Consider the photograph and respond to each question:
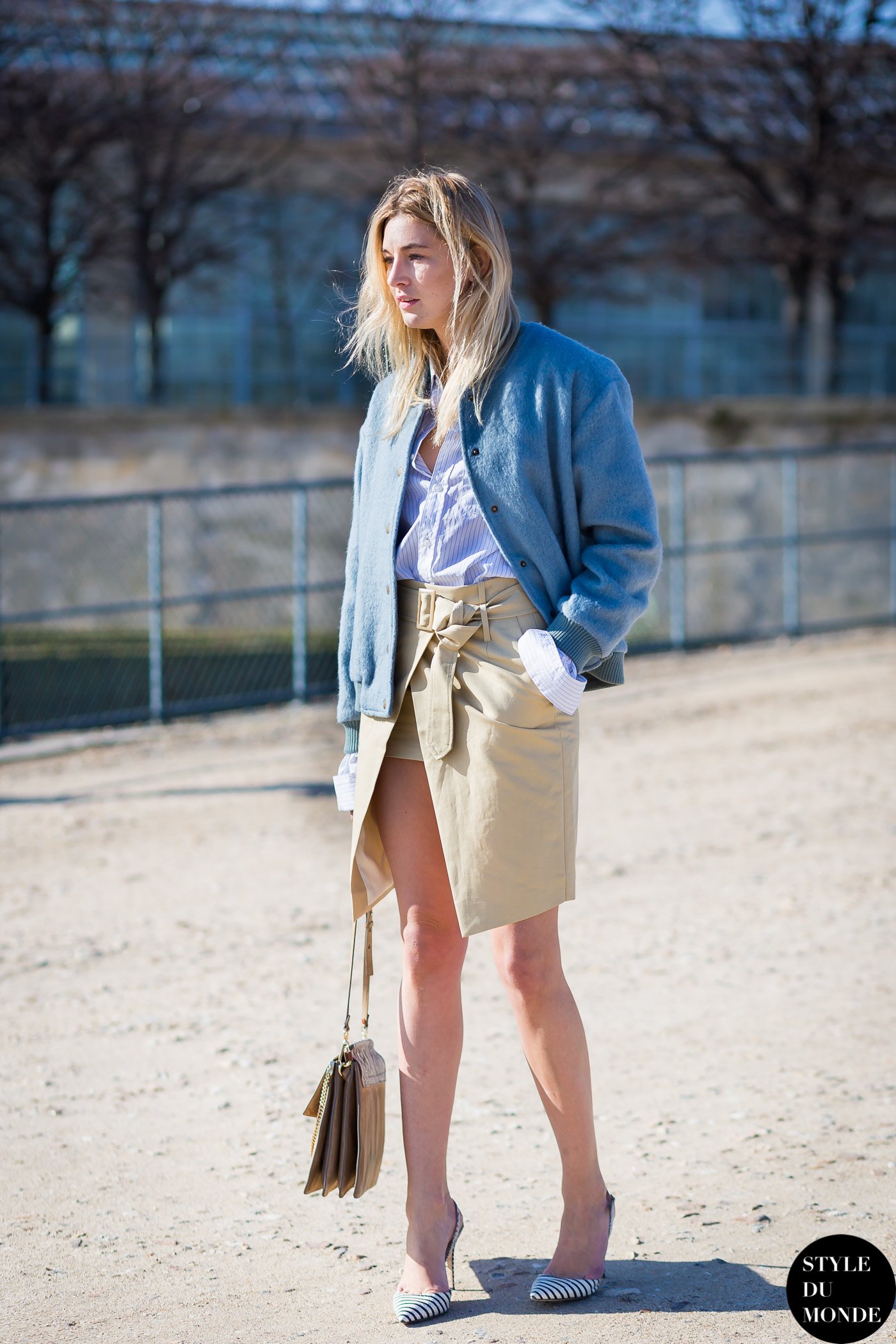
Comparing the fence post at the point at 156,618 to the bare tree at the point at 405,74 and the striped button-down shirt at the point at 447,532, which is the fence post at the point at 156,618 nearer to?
the striped button-down shirt at the point at 447,532

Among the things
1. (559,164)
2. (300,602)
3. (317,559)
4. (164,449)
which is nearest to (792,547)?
(300,602)

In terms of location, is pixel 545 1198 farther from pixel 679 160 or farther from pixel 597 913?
pixel 679 160

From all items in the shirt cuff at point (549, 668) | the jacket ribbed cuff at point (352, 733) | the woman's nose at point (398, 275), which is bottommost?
the jacket ribbed cuff at point (352, 733)

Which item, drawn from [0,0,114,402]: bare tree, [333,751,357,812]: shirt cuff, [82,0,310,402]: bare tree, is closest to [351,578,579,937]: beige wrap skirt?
[333,751,357,812]: shirt cuff

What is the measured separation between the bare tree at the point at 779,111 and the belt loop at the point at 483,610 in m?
17.4

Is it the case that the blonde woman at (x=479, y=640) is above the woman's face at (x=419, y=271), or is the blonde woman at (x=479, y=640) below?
below

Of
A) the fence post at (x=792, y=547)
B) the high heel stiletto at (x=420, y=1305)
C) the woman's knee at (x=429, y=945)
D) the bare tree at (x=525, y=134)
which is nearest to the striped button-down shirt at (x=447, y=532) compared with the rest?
the woman's knee at (x=429, y=945)

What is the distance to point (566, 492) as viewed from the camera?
8.79ft

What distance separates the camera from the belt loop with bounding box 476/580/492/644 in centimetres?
268

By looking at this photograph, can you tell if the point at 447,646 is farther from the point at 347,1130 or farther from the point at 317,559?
the point at 317,559

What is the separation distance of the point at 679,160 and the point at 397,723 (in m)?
21.0

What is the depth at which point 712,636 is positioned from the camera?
13.0 m

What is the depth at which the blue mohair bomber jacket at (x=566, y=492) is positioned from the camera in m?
2.64

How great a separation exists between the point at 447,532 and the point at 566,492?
0.75ft
